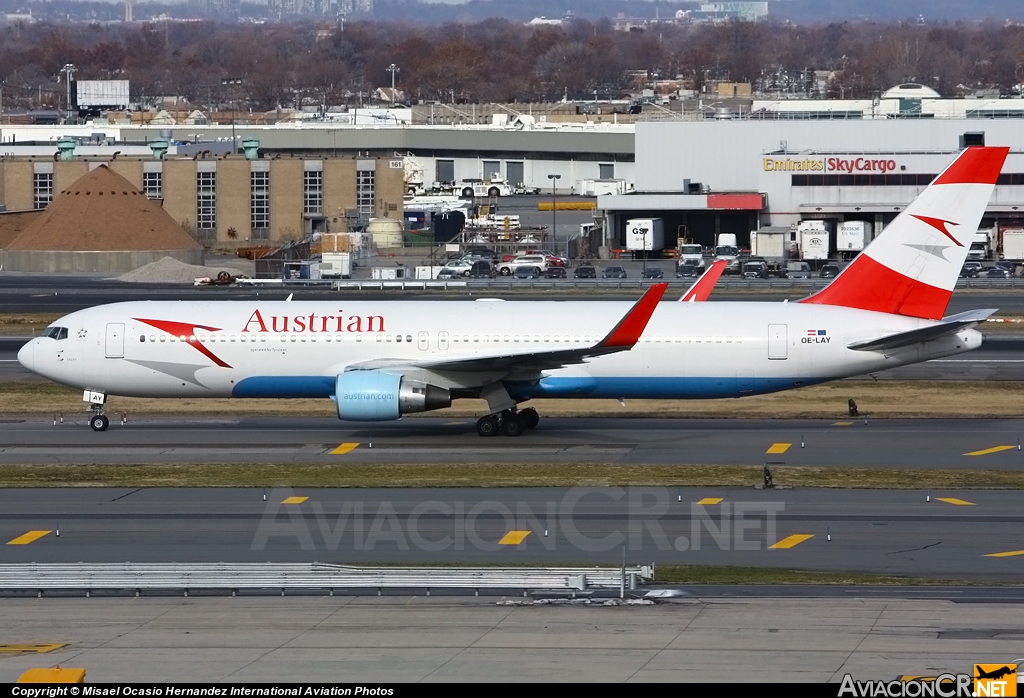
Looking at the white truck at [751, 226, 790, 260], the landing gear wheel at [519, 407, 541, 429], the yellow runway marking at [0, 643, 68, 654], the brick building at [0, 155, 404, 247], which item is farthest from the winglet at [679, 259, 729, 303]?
the brick building at [0, 155, 404, 247]

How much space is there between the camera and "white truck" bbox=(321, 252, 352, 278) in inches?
3930

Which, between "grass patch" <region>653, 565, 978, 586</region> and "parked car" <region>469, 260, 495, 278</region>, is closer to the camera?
"grass patch" <region>653, 565, 978, 586</region>

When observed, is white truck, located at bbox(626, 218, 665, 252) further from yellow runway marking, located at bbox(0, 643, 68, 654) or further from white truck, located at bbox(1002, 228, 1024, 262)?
yellow runway marking, located at bbox(0, 643, 68, 654)

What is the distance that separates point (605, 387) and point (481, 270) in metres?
59.5

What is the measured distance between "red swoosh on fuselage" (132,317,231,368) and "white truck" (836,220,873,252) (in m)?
72.0

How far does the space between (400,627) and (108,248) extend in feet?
300

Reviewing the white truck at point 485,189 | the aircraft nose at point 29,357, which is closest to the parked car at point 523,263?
the aircraft nose at point 29,357

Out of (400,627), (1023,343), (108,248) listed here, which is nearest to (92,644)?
(400,627)

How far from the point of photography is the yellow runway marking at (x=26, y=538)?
99.1 ft

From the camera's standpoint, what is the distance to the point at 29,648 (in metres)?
22.0

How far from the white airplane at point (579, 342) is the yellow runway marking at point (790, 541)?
1215cm

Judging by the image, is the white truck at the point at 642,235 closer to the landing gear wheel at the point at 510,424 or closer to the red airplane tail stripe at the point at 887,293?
the red airplane tail stripe at the point at 887,293

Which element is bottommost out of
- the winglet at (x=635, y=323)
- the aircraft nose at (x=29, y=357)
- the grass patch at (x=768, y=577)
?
the grass patch at (x=768, y=577)

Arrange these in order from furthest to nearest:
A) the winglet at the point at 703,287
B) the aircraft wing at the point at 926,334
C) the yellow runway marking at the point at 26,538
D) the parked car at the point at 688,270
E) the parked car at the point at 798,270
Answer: the parked car at the point at 688,270 < the parked car at the point at 798,270 < the winglet at the point at 703,287 < the aircraft wing at the point at 926,334 < the yellow runway marking at the point at 26,538
